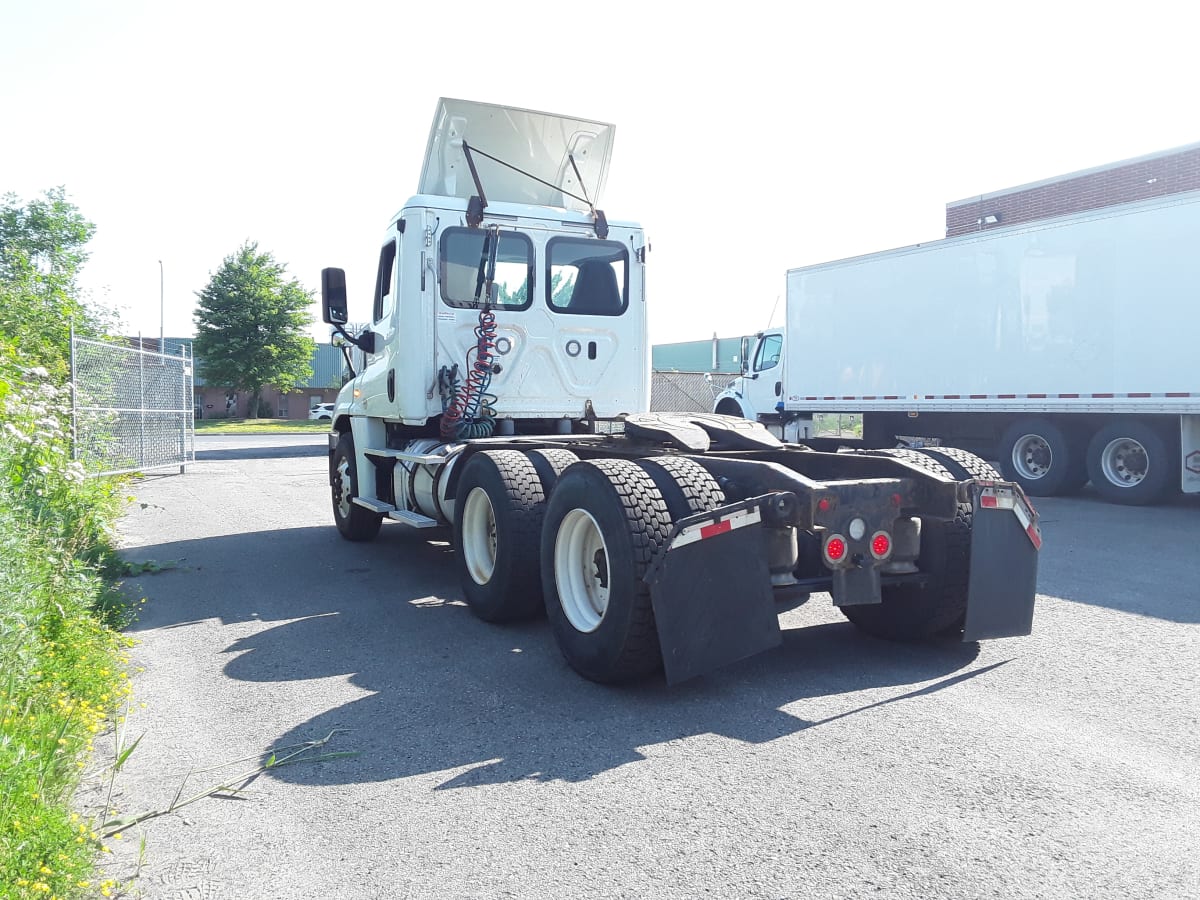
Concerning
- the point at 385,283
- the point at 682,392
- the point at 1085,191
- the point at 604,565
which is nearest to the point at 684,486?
the point at 604,565

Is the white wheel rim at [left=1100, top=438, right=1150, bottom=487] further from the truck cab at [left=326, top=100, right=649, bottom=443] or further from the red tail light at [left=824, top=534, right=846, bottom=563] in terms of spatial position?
the red tail light at [left=824, top=534, right=846, bottom=563]

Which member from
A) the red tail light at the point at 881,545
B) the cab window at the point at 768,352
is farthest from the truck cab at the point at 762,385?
the red tail light at the point at 881,545

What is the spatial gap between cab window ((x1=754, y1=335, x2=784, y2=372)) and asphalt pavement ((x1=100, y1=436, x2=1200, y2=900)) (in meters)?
12.4

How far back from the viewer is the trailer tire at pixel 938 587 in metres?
4.91

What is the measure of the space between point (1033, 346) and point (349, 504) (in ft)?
32.5

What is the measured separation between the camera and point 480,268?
7859 mm

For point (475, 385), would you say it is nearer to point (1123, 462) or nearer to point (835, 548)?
point (835, 548)

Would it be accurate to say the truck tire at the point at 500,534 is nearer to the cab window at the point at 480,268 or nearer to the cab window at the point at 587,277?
the cab window at the point at 480,268

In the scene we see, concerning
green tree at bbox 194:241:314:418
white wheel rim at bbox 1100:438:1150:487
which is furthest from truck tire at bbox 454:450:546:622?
green tree at bbox 194:241:314:418

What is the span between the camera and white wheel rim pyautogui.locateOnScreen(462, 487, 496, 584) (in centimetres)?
632

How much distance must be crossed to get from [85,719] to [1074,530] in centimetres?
953

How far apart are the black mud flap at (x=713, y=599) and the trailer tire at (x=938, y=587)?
100 cm

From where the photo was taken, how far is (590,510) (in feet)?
15.6

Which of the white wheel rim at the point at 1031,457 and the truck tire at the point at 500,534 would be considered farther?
the white wheel rim at the point at 1031,457
